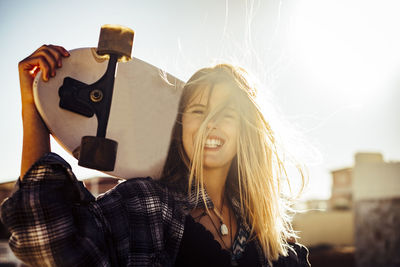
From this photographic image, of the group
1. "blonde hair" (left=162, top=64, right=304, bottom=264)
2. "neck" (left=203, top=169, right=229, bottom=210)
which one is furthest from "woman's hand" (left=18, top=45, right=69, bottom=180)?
"neck" (left=203, top=169, right=229, bottom=210)

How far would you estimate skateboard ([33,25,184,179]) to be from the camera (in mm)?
1216

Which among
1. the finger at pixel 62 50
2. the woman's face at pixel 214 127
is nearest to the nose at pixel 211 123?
the woman's face at pixel 214 127

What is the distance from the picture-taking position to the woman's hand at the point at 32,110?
118 cm

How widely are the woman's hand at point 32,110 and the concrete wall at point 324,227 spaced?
13744 millimetres

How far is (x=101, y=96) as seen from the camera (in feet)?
4.37

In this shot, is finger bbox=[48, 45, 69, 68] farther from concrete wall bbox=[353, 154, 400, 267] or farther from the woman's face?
concrete wall bbox=[353, 154, 400, 267]

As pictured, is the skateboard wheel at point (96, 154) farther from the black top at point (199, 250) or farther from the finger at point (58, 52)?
the black top at point (199, 250)

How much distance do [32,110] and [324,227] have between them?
1558cm

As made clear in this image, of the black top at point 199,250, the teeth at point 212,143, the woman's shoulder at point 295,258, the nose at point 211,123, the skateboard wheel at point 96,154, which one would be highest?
the nose at point 211,123

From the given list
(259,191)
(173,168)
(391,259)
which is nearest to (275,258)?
(259,191)

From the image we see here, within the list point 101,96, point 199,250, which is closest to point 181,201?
point 199,250

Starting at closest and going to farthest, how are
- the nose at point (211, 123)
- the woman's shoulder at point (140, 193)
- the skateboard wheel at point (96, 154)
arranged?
the skateboard wheel at point (96, 154)
the woman's shoulder at point (140, 193)
the nose at point (211, 123)

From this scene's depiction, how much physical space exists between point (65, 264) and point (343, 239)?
1668 centimetres

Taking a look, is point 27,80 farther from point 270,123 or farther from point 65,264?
point 270,123
